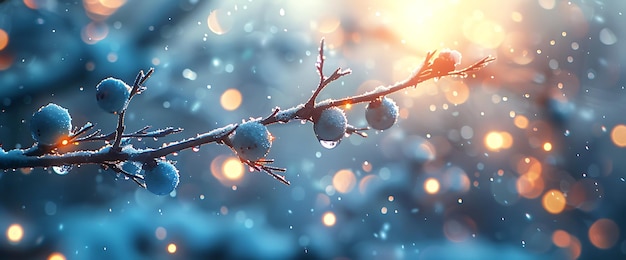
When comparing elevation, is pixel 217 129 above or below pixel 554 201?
above

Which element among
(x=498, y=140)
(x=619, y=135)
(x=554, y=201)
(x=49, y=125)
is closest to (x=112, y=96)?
(x=49, y=125)

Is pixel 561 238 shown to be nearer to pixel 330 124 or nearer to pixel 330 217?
pixel 330 217

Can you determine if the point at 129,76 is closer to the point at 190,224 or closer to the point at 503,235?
the point at 190,224

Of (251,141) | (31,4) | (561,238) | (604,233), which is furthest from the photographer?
(561,238)

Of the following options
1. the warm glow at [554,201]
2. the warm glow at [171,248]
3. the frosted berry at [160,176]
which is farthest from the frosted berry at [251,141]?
the warm glow at [554,201]

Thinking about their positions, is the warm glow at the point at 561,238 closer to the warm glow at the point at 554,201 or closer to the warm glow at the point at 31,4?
the warm glow at the point at 554,201
